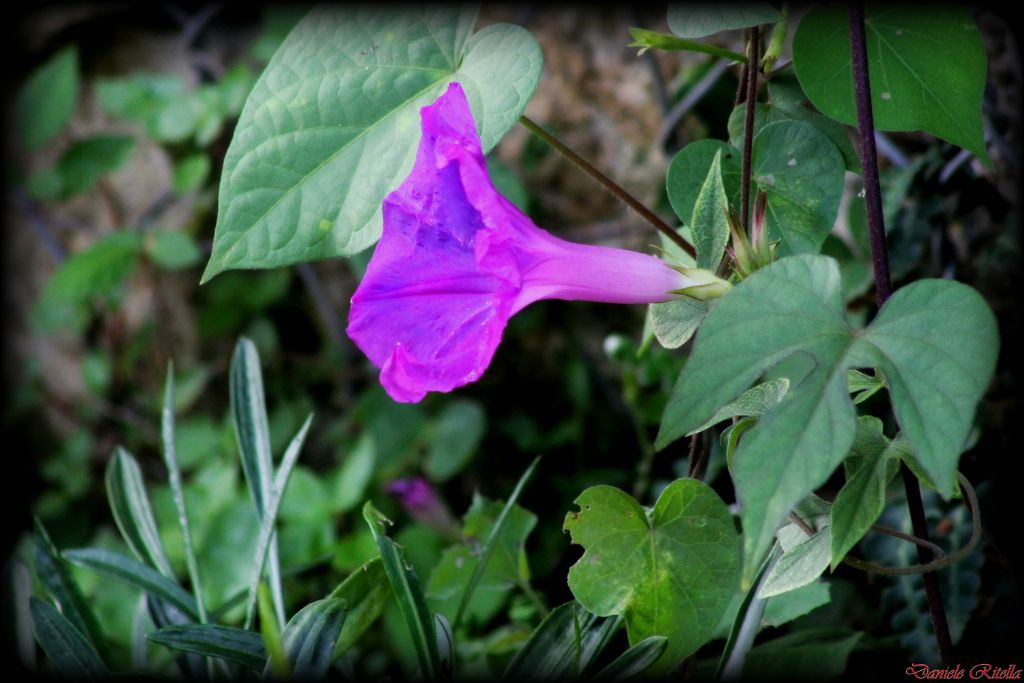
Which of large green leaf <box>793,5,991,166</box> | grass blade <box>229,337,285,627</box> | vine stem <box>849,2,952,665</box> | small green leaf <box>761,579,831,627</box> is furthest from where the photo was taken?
grass blade <box>229,337,285,627</box>

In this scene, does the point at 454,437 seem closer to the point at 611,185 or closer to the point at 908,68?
the point at 611,185

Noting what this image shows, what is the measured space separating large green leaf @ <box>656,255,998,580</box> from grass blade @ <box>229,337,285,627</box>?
1.69 ft

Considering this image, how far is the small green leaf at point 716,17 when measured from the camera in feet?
2.21

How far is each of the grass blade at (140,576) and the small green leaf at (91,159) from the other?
3.41 ft

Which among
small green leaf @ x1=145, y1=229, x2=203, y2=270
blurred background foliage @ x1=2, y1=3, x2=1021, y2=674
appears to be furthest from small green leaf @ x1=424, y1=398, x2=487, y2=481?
small green leaf @ x1=145, y1=229, x2=203, y2=270

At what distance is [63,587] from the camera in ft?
2.93

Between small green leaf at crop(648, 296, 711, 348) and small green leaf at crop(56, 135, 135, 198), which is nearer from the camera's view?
small green leaf at crop(648, 296, 711, 348)

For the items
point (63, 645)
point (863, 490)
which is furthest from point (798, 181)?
point (63, 645)

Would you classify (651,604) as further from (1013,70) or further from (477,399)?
(477,399)

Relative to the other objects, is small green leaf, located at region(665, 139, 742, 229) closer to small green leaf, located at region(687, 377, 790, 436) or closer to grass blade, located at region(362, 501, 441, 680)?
small green leaf, located at region(687, 377, 790, 436)

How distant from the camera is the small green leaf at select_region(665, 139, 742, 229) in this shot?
0.75 m

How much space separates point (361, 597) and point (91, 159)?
1316 mm

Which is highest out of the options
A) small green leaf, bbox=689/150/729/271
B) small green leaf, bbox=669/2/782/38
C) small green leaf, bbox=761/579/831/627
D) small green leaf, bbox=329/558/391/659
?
small green leaf, bbox=669/2/782/38

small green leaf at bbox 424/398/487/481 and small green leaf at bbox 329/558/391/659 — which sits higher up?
small green leaf at bbox 329/558/391/659
